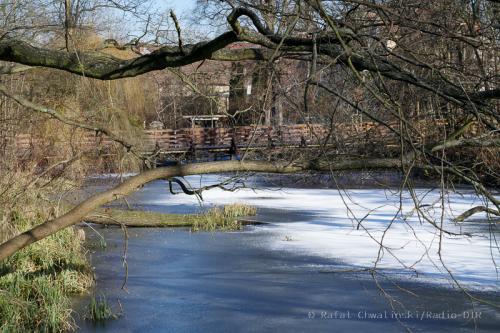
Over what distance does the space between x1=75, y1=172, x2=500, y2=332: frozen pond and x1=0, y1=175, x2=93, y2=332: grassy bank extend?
483 millimetres

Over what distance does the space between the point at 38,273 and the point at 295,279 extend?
12.4 feet

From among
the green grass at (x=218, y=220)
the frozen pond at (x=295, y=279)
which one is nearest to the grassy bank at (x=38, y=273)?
the frozen pond at (x=295, y=279)

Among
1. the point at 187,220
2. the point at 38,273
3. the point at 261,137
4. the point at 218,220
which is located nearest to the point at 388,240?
the point at 218,220

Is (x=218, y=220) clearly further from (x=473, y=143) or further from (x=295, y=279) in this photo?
(x=473, y=143)

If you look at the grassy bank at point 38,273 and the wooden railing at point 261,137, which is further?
the grassy bank at point 38,273

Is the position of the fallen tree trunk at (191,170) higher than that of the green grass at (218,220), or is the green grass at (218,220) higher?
the fallen tree trunk at (191,170)

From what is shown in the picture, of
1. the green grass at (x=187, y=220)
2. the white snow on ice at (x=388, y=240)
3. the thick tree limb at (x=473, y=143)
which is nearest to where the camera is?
the thick tree limb at (x=473, y=143)

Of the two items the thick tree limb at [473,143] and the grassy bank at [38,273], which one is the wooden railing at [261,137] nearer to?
A: the thick tree limb at [473,143]

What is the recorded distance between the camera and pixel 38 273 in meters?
10.1

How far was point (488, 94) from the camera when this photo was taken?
418cm

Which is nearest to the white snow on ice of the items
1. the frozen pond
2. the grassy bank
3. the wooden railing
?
the frozen pond

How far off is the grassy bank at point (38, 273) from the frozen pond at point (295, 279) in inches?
19.0

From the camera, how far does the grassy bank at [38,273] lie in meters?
8.36

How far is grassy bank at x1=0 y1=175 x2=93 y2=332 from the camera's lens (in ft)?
27.4
